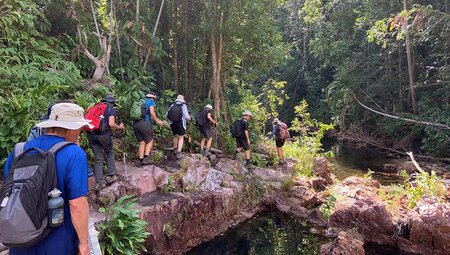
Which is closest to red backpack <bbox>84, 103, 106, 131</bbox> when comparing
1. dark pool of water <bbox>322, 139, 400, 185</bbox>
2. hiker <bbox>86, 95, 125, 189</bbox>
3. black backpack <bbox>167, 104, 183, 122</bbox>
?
hiker <bbox>86, 95, 125, 189</bbox>

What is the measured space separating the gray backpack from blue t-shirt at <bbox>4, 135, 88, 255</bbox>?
63 mm

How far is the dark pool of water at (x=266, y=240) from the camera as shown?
23.2ft

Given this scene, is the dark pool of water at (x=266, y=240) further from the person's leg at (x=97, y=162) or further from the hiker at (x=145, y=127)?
the hiker at (x=145, y=127)

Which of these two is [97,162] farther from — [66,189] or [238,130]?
[238,130]

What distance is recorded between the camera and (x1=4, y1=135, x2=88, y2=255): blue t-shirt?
2.52m

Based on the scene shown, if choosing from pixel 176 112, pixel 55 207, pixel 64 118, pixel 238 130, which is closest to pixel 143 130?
pixel 176 112

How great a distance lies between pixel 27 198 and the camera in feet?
7.75

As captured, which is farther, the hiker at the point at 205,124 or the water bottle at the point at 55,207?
the hiker at the point at 205,124

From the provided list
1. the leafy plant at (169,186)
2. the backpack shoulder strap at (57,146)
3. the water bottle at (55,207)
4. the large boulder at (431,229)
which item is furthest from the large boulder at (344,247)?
the backpack shoulder strap at (57,146)

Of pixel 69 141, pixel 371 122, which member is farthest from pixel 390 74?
pixel 69 141

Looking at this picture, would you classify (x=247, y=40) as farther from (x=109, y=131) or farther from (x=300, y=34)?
(x=300, y=34)

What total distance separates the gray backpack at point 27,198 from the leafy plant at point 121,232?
8.98ft

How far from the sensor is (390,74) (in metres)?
20.9

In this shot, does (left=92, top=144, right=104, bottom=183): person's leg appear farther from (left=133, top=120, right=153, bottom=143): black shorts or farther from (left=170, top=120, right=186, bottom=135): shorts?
(left=170, top=120, right=186, bottom=135): shorts
